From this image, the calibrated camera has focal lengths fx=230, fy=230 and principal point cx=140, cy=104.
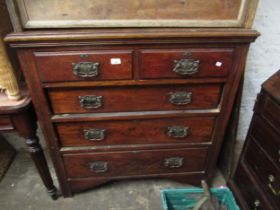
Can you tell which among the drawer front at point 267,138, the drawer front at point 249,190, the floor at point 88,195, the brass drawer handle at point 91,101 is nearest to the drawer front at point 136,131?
the brass drawer handle at point 91,101

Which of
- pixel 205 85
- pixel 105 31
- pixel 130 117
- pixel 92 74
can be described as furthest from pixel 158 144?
pixel 105 31

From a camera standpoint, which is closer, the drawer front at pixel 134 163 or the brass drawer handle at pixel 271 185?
the brass drawer handle at pixel 271 185

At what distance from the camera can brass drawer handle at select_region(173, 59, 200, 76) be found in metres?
0.97

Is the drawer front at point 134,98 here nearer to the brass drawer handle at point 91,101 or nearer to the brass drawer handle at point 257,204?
the brass drawer handle at point 91,101

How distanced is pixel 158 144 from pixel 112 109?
1.10 ft

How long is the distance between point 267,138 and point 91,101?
84 cm

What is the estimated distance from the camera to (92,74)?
0.95 m

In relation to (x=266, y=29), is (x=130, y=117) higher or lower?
lower

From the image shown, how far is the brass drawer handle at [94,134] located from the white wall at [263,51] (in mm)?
1056

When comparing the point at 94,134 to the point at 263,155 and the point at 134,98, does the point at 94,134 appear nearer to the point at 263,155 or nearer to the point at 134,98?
the point at 134,98

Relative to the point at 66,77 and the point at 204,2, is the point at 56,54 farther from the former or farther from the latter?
the point at 204,2

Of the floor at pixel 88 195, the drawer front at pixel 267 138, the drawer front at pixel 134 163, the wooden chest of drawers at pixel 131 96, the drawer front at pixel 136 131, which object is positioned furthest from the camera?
the floor at pixel 88 195

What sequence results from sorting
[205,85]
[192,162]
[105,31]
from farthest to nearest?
[192,162], [205,85], [105,31]

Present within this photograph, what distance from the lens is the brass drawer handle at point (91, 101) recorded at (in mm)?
1047
